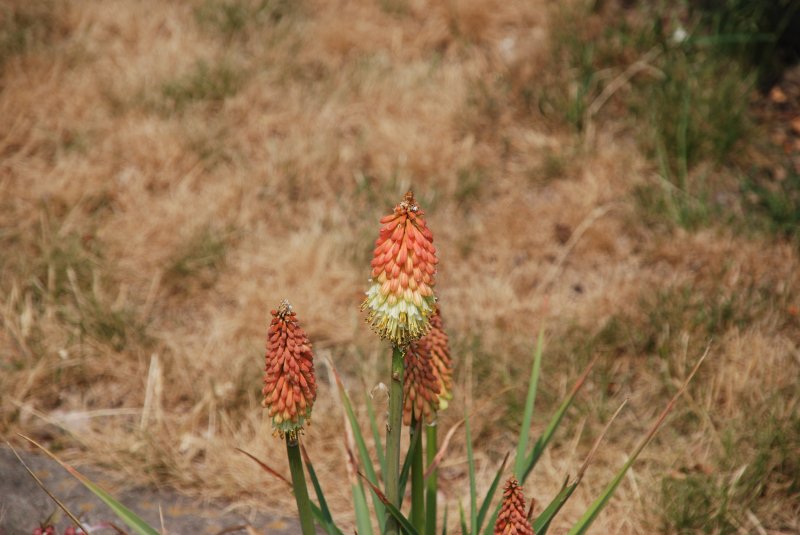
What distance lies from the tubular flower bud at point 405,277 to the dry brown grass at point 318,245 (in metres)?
0.75

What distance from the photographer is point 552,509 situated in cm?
174

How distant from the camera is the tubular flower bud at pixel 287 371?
1464 mm

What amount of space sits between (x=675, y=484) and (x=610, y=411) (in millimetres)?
404

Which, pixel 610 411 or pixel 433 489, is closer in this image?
pixel 433 489

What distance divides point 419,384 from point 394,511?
27 centimetres

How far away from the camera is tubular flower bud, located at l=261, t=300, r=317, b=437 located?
1.46 metres

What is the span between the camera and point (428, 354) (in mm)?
1739

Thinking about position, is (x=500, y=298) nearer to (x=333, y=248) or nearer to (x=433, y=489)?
(x=333, y=248)

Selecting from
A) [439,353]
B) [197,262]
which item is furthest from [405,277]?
[197,262]

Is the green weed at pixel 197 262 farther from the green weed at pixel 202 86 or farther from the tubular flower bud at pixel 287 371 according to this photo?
the tubular flower bud at pixel 287 371

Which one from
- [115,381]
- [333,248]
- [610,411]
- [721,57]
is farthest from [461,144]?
[115,381]

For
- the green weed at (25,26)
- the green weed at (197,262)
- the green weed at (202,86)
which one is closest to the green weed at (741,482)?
the green weed at (197,262)

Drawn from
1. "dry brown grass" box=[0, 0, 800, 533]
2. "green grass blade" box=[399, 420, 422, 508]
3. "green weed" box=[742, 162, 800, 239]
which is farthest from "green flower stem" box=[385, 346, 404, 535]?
"green weed" box=[742, 162, 800, 239]

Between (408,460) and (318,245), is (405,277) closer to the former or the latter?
(408,460)
